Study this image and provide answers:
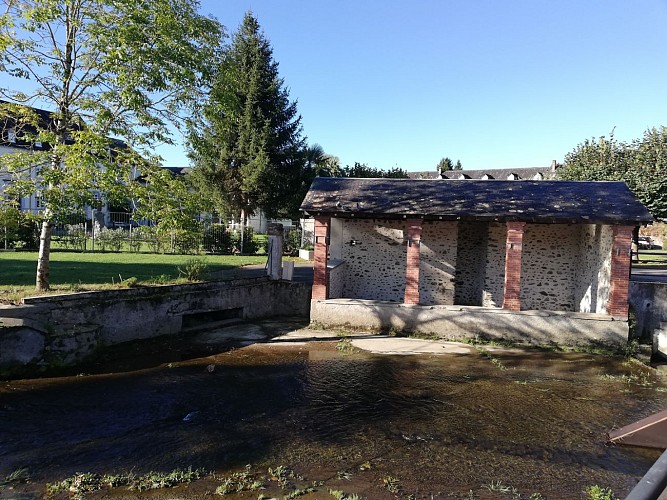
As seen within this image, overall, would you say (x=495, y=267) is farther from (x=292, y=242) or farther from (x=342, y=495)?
(x=292, y=242)

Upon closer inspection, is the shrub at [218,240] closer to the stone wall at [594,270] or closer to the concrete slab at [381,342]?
the concrete slab at [381,342]

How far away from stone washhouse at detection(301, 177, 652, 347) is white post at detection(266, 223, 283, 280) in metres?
1.64

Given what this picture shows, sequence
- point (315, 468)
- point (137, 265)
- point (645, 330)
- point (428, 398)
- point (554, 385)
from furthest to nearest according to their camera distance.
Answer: point (137, 265)
point (645, 330)
point (554, 385)
point (428, 398)
point (315, 468)

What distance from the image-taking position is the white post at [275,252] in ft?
45.5

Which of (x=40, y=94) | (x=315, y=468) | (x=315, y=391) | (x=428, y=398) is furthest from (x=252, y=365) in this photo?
(x=40, y=94)

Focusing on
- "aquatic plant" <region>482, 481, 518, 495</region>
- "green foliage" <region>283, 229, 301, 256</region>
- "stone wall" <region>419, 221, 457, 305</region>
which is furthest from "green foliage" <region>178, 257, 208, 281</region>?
"green foliage" <region>283, 229, 301, 256</region>

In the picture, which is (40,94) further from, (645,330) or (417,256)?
(645,330)

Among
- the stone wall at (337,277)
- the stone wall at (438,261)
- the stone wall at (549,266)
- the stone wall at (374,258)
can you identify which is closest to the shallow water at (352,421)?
the stone wall at (337,277)

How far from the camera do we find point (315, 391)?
7.78 meters

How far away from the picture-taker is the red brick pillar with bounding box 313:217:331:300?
1215 cm

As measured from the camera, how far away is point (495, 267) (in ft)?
45.6

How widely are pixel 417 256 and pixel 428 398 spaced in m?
5.12

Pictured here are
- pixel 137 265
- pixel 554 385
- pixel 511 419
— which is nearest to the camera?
pixel 511 419

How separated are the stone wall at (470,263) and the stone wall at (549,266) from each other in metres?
1.30
